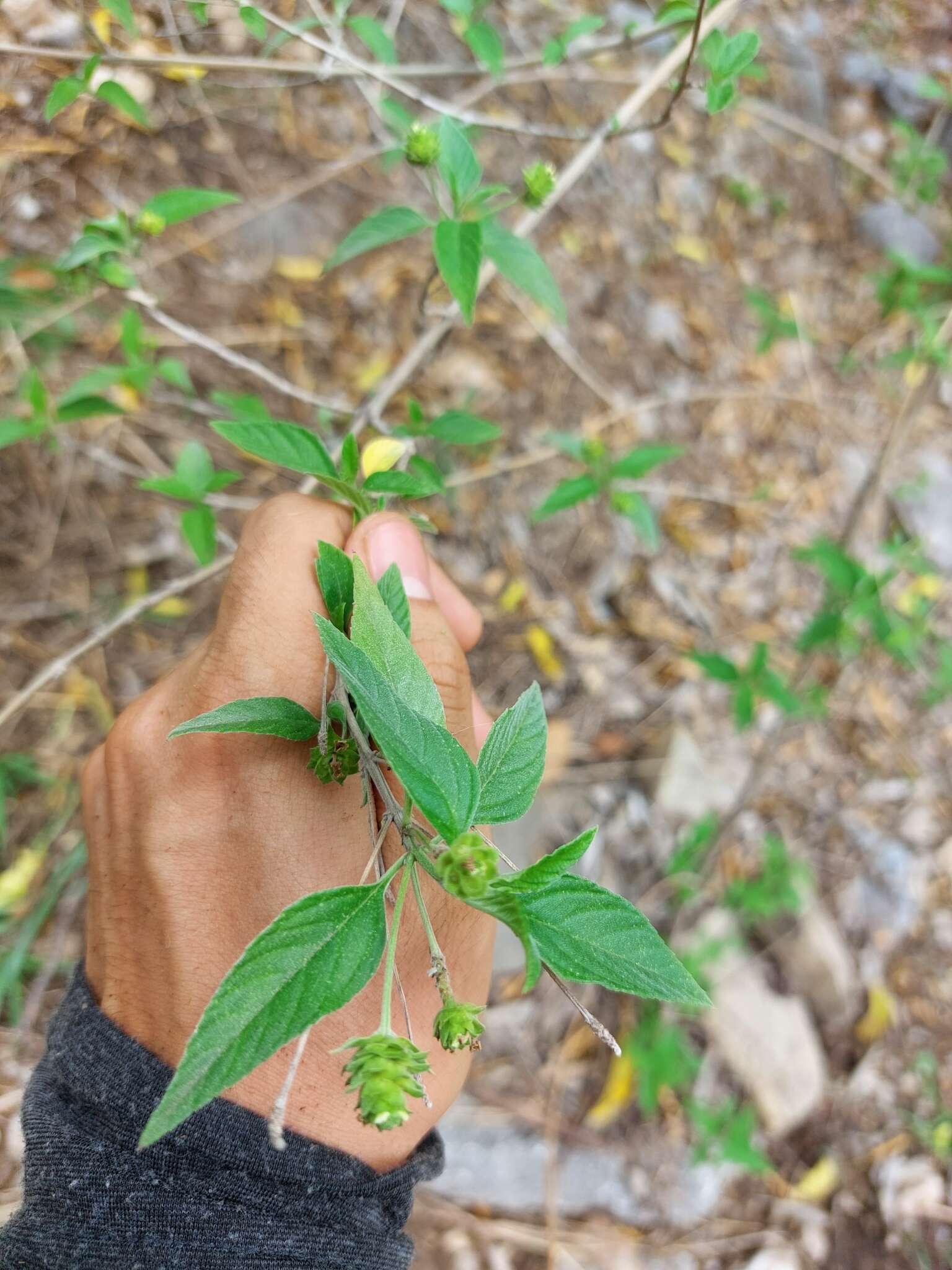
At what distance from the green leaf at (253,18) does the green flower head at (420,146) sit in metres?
0.31

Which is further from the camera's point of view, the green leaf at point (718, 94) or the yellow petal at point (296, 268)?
the yellow petal at point (296, 268)

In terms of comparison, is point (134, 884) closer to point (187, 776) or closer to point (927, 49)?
point (187, 776)

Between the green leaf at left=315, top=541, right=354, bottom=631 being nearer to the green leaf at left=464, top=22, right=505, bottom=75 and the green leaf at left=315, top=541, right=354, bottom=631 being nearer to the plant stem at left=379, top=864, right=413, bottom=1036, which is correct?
the plant stem at left=379, top=864, right=413, bottom=1036

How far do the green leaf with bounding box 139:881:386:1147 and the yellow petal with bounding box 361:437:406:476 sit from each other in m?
0.78

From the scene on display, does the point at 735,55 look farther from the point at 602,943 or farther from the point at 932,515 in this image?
the point at 932,515

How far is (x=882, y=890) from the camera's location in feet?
10.4

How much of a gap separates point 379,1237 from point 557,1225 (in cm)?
152

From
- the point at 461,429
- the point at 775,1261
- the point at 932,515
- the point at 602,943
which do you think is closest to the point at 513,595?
the point at 461,429

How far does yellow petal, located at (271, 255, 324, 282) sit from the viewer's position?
2.78m

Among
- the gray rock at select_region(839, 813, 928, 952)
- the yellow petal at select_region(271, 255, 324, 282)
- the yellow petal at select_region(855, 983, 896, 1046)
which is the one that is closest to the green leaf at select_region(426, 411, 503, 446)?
the yellow petal at select_region(271, 255, 324, 282)

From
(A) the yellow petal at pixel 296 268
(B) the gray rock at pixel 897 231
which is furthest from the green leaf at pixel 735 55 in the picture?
(B) the gray rock at pixel 897 231

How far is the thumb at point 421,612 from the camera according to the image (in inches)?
52.6

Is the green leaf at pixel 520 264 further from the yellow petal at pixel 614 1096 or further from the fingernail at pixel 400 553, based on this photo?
the yellow petal at pixel 614 1096

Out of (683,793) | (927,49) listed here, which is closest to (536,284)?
(683,793)
